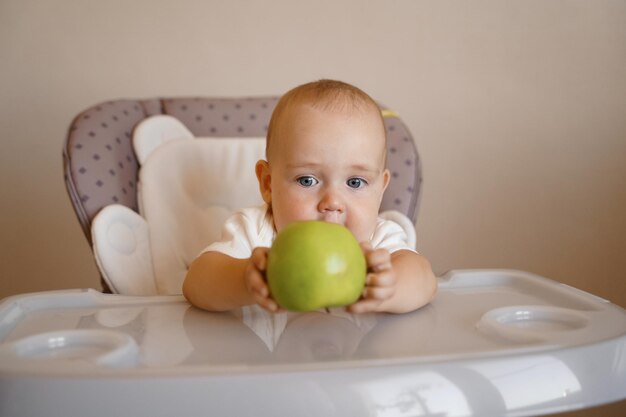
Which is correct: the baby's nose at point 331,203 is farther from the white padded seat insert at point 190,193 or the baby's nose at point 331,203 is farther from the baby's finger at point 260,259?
the white padded seat insert at point 190,193

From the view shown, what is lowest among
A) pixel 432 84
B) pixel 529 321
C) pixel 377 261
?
pixel 529 321

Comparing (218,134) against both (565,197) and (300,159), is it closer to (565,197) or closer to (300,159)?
(300,159)

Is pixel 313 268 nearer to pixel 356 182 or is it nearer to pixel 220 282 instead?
pixel 220 282

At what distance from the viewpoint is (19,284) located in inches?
67.2

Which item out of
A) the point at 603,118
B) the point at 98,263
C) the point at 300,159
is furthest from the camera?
the point at 603,118

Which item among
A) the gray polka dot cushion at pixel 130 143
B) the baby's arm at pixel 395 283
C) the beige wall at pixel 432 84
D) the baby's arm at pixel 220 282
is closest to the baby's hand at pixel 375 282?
the baby's arm at pixel 395 283

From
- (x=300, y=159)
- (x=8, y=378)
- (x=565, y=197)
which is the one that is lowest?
(x=565, y=197)

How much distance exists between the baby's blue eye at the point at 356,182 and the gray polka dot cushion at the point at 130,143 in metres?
0.27

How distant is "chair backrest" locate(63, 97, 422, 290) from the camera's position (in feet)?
3.46

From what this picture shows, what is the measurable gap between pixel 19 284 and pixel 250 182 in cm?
87

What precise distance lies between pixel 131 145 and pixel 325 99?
1.48 feet

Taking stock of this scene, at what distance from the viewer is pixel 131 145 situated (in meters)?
1.18

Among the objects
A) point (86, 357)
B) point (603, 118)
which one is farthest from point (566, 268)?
point (86, 357)

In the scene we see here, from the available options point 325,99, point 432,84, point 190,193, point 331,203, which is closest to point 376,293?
point 331,203
